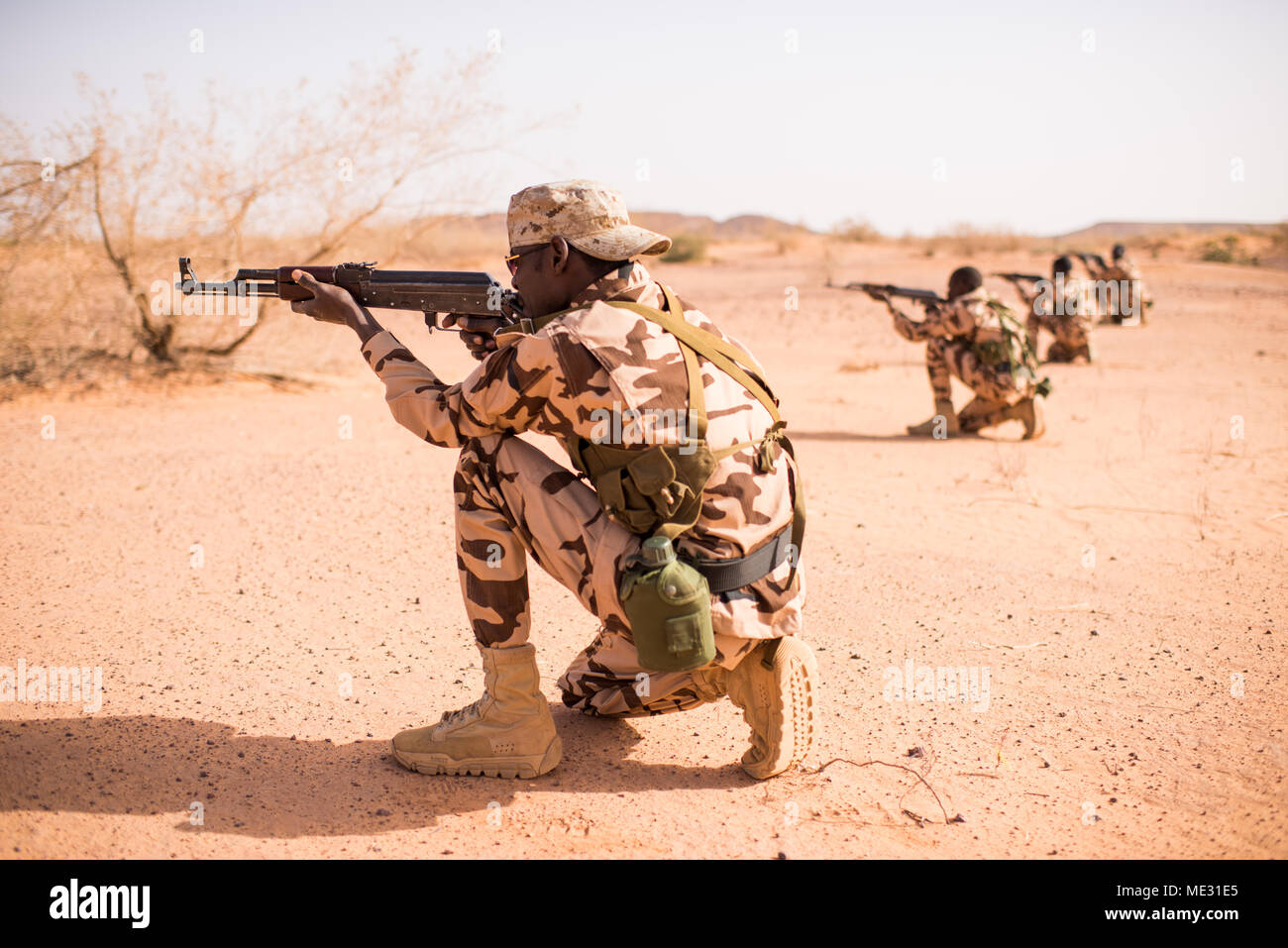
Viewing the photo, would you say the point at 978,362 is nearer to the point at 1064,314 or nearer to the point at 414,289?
the point at 1064,314

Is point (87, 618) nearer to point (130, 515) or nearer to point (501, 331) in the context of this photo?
point (130, 515)

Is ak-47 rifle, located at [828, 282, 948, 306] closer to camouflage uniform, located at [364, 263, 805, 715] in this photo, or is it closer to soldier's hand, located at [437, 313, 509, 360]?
soldier's hand, located at [437, 313, 509, 360]

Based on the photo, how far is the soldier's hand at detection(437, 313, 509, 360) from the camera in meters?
3.27

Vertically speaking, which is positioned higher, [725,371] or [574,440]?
[725,371]

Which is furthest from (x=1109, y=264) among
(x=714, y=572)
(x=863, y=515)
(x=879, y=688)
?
(x=714, y=572)

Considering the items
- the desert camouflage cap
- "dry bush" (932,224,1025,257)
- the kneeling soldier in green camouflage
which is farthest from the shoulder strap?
"dry bush" (932,224,1025,257)

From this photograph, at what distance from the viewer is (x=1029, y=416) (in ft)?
27.2

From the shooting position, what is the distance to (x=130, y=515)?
557 cm

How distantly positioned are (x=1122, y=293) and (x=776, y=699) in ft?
53.0

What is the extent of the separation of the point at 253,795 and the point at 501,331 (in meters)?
1.46

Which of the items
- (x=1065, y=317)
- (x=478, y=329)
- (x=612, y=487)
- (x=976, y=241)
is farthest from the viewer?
(x=976, y=241)

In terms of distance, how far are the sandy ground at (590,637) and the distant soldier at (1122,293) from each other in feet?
30.6

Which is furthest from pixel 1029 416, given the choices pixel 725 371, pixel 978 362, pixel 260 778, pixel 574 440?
pixel 260 778

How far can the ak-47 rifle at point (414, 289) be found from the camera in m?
3.28
